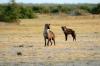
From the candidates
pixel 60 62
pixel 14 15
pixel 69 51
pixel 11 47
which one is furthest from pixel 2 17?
pixel 60 62

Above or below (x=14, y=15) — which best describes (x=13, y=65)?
above

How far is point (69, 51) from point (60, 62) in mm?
4100

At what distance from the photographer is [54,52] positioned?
66.9 feet

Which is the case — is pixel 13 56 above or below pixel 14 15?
above

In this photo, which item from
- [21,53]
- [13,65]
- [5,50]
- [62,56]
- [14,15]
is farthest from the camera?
[14,15]

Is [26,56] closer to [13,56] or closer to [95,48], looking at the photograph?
[13,56]

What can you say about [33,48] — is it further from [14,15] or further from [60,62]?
[14,15]

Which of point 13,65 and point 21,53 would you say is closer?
point 13,65

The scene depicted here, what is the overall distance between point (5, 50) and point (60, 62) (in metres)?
5.84

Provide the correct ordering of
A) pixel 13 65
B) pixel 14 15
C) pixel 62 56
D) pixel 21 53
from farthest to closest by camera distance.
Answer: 1. pixel 14 15
2. pixel 21 53
3. pixel 62 56
4. pixel 13 65

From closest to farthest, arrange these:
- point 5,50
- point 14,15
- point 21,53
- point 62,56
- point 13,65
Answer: point 13,65
point 62,56
point 21,53
point 5,50
point 14,15

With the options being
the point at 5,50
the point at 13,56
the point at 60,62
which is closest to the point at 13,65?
the point at 60,62

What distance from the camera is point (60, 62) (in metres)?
16.8

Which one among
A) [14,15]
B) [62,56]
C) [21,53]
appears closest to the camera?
[62,56]
